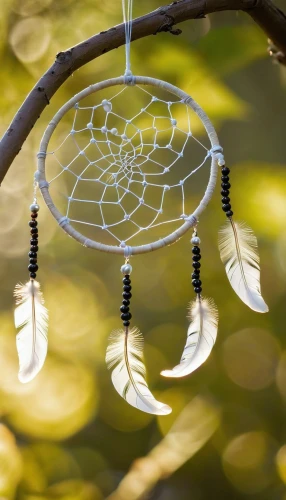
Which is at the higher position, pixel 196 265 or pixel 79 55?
pixel 79 55

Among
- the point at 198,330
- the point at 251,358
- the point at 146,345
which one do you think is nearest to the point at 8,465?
the point at 146,345

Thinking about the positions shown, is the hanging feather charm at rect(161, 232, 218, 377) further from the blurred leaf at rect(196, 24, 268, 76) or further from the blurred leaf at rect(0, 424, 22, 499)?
the blurred leaf at rect(0, 424, 22, 499)

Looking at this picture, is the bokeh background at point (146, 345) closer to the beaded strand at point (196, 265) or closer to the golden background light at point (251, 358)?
the golden background light at point (251, 358)

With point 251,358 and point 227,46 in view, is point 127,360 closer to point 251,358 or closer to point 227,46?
point 227,46

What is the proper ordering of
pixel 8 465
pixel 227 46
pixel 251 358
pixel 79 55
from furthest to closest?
pixel 251 358 < pixel 8 465 < pixel 227 46 < pixel 79 55

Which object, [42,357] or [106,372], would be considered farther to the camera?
[106,372]

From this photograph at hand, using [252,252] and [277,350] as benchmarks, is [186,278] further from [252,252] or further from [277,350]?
[252,252]

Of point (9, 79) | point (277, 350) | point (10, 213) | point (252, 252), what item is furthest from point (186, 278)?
point (252, 252)
